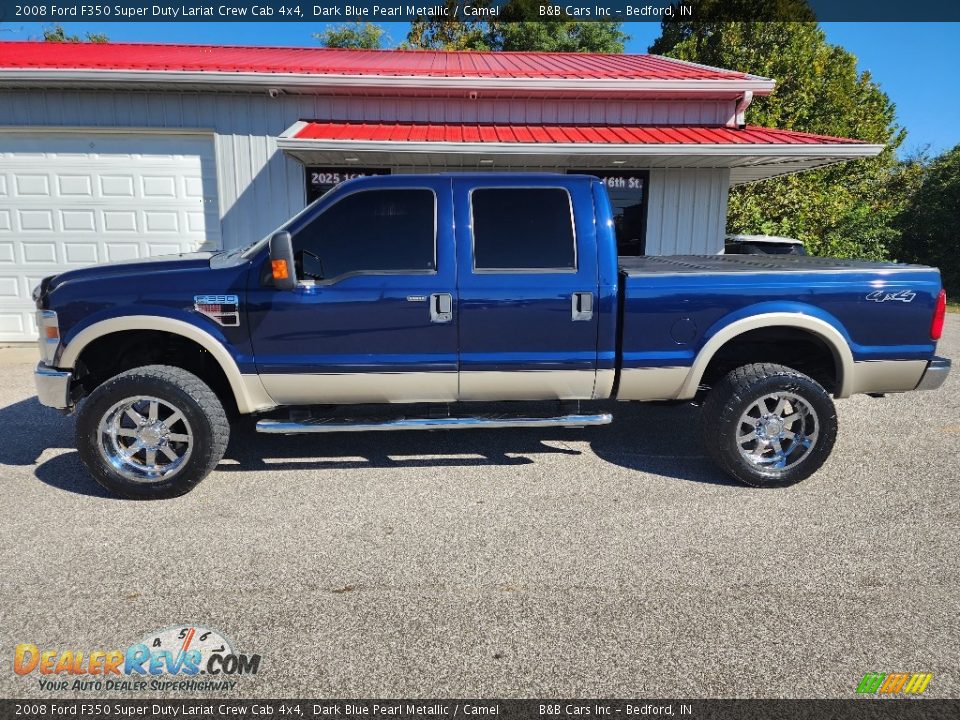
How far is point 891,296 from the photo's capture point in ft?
13.3

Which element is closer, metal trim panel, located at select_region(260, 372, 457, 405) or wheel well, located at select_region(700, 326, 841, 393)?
metal trim panel, located at select_region(260, 372, 457, 405)

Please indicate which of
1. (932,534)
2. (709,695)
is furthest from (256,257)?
(932,534)

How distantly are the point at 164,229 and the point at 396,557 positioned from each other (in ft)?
27.2

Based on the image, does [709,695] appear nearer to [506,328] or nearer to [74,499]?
[506,328]

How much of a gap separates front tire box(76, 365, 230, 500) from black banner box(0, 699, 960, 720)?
5.95 feet

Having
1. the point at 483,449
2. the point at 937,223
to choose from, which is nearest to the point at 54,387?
the point at 483,449

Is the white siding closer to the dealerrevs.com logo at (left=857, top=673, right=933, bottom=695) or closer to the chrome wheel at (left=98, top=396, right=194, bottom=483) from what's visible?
the chrome wheel at (left=98, top=396, right=194, bottom=483)

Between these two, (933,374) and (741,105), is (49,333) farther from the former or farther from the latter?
(741,105)

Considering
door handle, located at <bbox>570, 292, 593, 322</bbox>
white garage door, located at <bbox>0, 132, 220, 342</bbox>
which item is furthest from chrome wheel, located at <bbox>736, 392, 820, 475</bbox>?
white garage door, located at <bbox>0, 132, 220, 342</bbox>

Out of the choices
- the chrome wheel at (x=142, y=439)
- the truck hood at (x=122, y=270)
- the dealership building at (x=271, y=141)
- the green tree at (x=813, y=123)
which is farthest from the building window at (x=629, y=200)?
the green tree at (x=813, y=123)

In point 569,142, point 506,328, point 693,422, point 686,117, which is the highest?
point 686,117

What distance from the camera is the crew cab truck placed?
3.92m

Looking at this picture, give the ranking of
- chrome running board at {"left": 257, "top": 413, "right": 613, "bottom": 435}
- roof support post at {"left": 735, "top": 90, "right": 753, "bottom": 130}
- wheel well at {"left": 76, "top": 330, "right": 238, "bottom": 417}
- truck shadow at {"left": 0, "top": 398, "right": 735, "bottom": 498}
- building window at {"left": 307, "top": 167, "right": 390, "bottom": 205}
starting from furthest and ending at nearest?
roof support post at {"left": 735, "top": 90, "right": 753, "bottom": 130} → building window at {"left": 307, "top": 167, "right": 390, "bottom": 205} → truck shadow at {"left": 0, "top": 398, "right": 735, "bottom": 498} → wheel well at {"left": 76, "top": 330, "right": 238, "bottom": 417} → chrome running board at {"left": 257, "top": 413, "right": 613, "bottom": 435}

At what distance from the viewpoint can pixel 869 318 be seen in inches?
161
